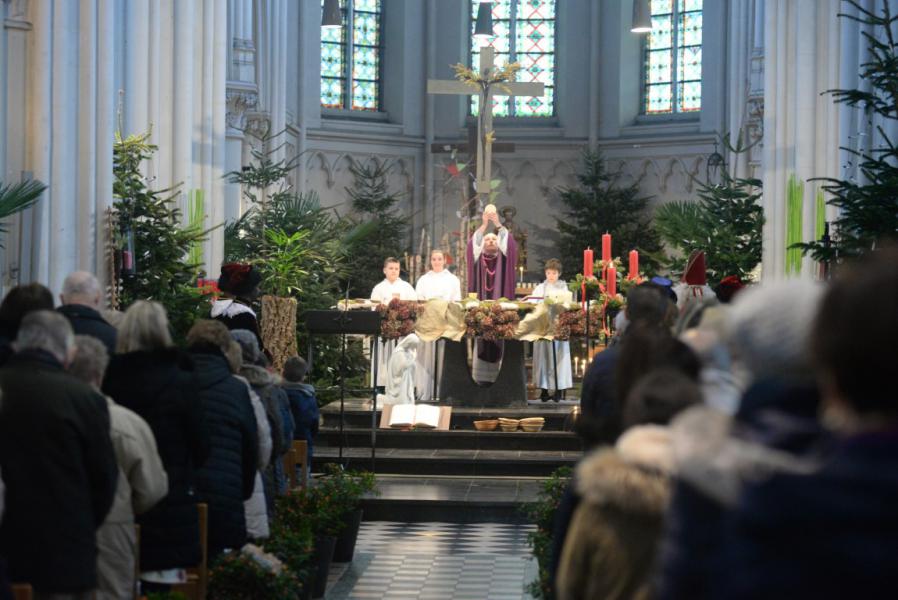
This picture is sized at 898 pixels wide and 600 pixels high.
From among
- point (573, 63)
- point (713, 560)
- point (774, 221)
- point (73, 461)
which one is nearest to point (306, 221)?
point (774, 221)

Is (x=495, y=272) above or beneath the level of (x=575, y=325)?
above

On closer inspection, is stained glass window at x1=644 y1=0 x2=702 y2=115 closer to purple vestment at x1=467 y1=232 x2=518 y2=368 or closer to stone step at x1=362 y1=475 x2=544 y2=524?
purple vestment at x1=467 y1=232 x2=518 y2=368

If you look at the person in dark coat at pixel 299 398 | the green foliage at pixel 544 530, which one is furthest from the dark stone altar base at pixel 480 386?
the green foliage at pixel 544 530

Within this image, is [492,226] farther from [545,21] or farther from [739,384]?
[739,384]

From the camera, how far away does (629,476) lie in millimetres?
3422

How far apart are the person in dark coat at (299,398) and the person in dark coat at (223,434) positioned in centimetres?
373

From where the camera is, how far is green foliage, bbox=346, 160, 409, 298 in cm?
2553

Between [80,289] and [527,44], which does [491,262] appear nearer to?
[80,289]

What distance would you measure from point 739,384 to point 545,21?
2662cm

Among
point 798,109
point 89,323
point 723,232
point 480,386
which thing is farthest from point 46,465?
point 723,232

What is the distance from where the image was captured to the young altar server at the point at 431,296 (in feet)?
58.7

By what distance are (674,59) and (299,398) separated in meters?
19.0

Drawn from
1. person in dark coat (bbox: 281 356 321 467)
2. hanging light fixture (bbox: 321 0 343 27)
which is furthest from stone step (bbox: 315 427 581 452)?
hanging light fixture (bbox: 321 0 343 27)

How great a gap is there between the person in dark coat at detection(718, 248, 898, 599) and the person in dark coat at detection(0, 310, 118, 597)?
3.58 m
